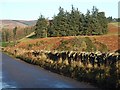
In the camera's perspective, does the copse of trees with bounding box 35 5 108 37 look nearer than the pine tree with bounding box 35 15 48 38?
Yes

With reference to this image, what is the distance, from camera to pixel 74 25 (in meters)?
97.0

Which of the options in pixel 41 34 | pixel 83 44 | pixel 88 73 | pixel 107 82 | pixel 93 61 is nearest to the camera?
pixel 107 82

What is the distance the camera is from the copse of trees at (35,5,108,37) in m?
95.4

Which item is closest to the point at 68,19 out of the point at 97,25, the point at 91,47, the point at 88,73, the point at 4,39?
the point at 97,25

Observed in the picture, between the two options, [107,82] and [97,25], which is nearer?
[107,82]

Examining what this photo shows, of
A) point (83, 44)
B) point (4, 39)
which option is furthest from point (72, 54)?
point (4, 39)

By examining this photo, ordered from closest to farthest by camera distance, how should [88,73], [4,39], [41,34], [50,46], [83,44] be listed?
[88,73] < [83,44] < [50,46] < [41,34] < [4,39]

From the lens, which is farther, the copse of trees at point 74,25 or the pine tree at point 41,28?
the pine tree at point 41,28

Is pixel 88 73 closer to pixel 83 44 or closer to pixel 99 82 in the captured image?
pixel 99 82

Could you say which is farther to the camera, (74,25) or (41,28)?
(41,28)

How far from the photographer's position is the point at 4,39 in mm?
166250

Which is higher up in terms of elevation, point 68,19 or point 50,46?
point 68,19

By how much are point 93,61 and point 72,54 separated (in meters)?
4.30

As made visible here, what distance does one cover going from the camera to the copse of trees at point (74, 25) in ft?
313
